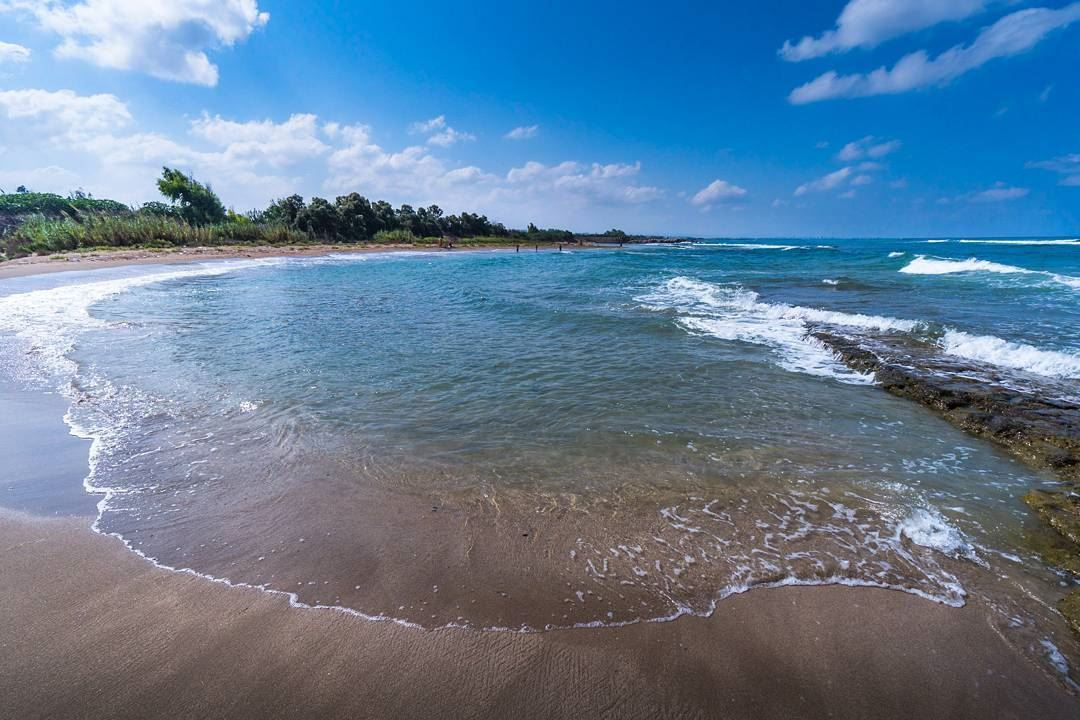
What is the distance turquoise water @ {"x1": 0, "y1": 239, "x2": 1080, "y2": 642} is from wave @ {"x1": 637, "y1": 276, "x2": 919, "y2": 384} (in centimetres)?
17

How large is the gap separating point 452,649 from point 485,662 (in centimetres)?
23

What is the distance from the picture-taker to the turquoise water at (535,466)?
342 cm

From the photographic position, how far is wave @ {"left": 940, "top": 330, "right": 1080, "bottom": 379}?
8703 mm

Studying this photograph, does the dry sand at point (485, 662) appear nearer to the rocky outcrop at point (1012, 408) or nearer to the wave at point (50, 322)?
the rocky outcrop at point (1012, 408)

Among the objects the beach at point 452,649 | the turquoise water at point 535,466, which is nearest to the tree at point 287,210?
the turquoise water at point 535,466

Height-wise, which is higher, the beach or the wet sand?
the wet sand

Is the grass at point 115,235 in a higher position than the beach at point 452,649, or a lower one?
higher

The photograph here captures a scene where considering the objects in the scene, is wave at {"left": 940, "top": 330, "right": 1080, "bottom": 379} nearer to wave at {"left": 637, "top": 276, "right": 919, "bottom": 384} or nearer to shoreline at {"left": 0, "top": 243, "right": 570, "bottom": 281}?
wave at {"left": 637, "top": 276, "right": 919, "bottom": 384}

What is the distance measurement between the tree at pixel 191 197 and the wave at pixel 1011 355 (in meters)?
66.7

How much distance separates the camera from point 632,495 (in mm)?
4527

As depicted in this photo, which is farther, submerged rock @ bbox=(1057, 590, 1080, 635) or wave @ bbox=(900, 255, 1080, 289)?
wave @ bbox=(900, 255, 1080, 289)

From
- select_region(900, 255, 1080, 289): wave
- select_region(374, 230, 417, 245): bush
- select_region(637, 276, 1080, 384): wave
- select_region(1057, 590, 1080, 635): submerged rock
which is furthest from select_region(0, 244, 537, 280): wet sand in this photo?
select_region(900, 255, 1080, 289): wave

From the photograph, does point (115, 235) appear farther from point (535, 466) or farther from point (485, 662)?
point (485, 662)

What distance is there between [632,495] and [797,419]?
3475mm
